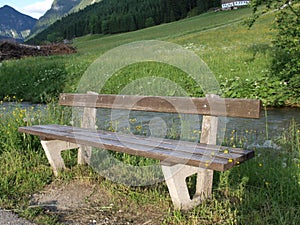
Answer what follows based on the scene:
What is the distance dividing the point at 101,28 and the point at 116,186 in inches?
3565

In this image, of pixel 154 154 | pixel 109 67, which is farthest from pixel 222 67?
pixel 154 154

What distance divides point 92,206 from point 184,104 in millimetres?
1312

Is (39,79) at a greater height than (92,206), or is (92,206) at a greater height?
(39,79)

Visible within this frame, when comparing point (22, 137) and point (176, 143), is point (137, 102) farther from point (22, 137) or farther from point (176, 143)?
point (22, 137)

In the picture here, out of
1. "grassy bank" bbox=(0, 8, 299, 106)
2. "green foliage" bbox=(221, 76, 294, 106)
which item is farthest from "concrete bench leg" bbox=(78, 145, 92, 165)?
"green foliage" bbox=(221, 76, 294, 106)

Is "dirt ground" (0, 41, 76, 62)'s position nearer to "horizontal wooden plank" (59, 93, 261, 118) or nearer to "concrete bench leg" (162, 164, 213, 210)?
"horizontal wooden plank" (59, 93, 261, 118)

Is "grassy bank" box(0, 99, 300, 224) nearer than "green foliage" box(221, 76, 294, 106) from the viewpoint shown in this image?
Yes

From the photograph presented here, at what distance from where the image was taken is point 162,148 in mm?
3439

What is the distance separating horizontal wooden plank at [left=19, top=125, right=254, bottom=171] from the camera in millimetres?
2998

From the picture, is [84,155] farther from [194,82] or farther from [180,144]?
[194,82]

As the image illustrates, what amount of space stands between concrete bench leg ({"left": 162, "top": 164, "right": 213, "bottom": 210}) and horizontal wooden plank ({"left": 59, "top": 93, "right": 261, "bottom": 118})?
57cm

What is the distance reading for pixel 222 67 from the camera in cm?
1407

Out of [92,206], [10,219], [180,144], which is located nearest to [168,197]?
[180,144]

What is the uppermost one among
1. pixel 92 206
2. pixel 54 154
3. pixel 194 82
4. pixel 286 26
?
pixel 286 26
